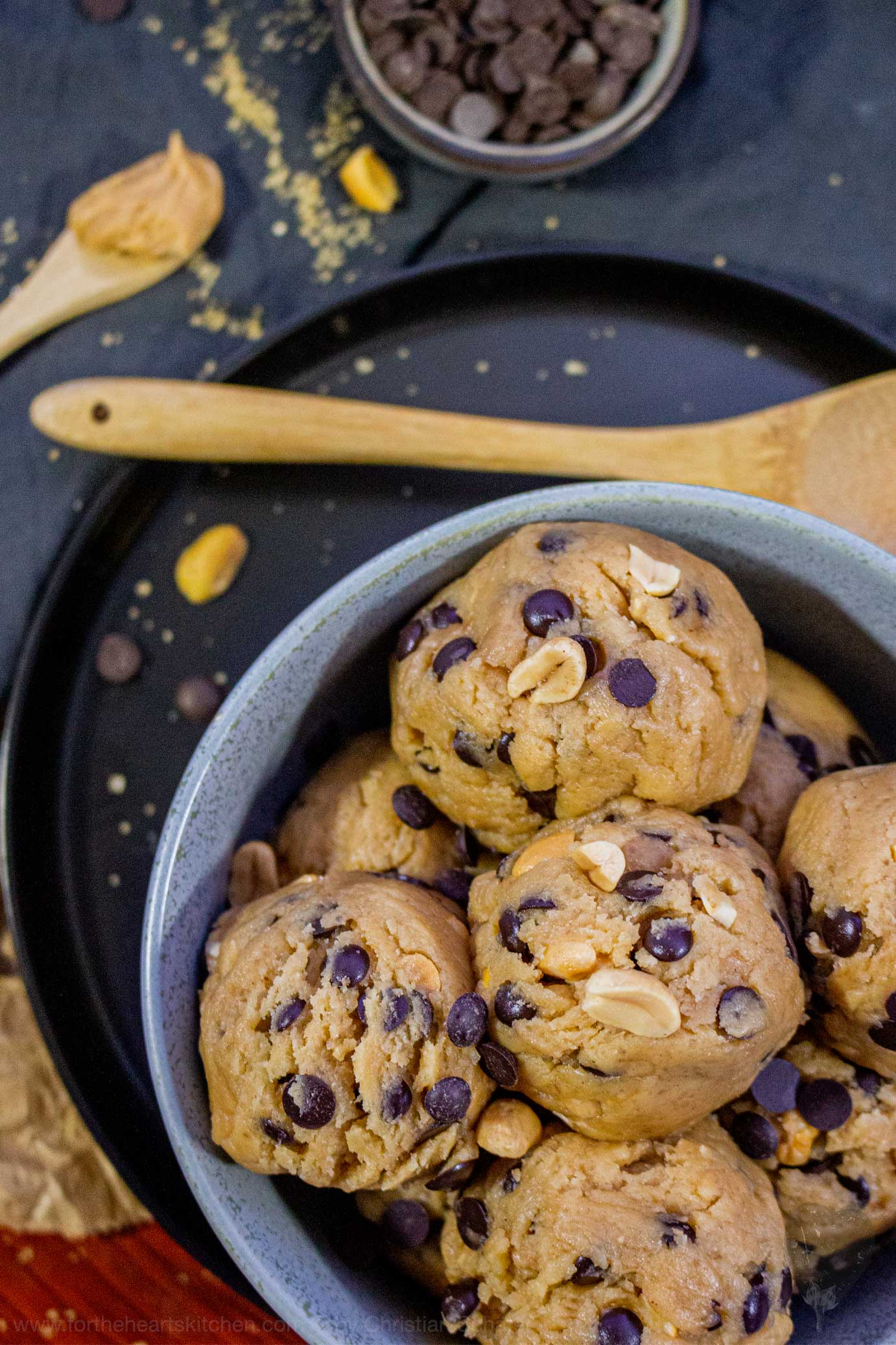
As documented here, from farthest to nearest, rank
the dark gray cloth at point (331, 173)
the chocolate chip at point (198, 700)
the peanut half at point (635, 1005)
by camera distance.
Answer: the dark gray cloth at point (331, 173), the chocolate chip at point (198, 700), the peanut half at point (635, 1005)

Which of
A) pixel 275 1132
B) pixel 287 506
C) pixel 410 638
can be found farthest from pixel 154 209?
pixel 275 1132

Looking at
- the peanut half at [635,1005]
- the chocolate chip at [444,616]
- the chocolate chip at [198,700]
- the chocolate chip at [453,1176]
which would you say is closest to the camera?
the peanut half at [635,1005]

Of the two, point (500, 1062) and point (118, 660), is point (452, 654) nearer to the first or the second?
point (500, 1062)

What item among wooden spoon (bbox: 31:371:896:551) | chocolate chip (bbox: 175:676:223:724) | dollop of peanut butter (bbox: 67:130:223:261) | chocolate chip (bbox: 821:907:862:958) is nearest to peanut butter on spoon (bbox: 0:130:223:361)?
dollop of peanut butter (bbox: 67:130:223:261)

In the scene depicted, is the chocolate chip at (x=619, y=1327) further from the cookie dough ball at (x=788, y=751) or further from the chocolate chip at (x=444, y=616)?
the chocolate chip at (x=444, y=616)

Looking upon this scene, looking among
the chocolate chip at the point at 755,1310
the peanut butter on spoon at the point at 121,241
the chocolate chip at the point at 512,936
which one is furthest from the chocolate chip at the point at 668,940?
the peanut butter on spoon at the point at 121,241

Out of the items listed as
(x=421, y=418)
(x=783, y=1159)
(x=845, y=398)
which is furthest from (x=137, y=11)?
(x=783, y=1159)

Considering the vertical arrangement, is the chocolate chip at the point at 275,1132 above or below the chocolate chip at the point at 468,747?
below
